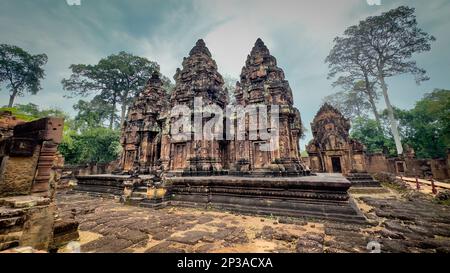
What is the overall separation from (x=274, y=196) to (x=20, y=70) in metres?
38.5

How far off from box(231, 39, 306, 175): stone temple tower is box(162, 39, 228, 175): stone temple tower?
1.21m

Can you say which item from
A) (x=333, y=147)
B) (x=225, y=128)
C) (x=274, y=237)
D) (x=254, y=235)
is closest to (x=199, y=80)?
(x=225, y=128)

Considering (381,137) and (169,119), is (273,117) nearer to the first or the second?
(169,119)

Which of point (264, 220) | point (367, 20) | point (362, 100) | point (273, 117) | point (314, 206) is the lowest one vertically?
point (264, 220)

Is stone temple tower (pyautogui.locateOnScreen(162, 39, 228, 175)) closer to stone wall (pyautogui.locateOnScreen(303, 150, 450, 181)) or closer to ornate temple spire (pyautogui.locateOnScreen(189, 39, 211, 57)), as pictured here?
ornate temple spire (pyautogui.locateOnScreen(189, 39, 211, 57))

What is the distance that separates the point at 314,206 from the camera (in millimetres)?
4969

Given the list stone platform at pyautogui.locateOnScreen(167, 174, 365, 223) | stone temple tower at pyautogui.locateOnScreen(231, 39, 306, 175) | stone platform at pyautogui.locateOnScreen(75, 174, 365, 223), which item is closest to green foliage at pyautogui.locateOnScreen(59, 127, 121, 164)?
stone platform at pyautogui.locateOnScreen(75, 174, 365, 223)

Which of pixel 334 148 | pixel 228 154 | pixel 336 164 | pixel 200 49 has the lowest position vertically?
pixel 336 164

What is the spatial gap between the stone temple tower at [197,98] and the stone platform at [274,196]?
2.17 m

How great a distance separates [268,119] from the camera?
875 centimetres

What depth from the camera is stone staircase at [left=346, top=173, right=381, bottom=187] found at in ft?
37.3

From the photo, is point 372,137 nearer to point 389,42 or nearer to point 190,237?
point 389,42

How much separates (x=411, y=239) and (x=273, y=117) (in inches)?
235
